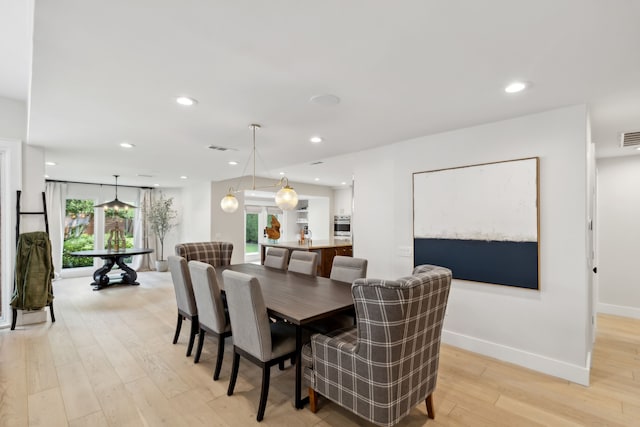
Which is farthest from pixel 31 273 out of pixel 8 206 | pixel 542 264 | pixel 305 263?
pixel 542 264

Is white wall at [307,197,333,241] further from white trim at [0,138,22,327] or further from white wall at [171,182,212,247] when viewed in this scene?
white trim at [0,138,22,327]

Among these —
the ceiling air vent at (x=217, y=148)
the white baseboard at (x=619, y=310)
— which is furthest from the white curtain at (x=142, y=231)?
the white baseboard at (x=619, y=310)

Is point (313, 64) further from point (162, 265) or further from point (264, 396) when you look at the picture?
point (162, 265)

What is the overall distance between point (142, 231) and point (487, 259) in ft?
27.3

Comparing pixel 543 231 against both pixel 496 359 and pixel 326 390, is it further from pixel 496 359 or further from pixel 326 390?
pixel 326 390

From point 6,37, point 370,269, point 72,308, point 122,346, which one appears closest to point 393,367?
point 370,269

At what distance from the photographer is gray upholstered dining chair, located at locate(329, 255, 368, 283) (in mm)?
3126

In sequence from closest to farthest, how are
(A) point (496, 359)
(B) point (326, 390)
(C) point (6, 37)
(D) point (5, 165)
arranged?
(B) point (326, 390), (C) point (6, 37), (A) point (496, 359), (D) point (5, 165)

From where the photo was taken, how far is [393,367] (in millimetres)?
1698

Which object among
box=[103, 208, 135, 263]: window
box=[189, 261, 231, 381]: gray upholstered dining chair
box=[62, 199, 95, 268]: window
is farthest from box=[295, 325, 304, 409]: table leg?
box=[62, 199, 95, 268]: window

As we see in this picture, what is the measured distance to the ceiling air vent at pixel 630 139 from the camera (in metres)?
3.33

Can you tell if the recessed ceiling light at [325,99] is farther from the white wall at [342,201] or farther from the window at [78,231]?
the window at [78,231]

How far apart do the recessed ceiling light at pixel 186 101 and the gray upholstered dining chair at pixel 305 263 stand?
2030mm

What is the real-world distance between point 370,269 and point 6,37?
13.3ft
